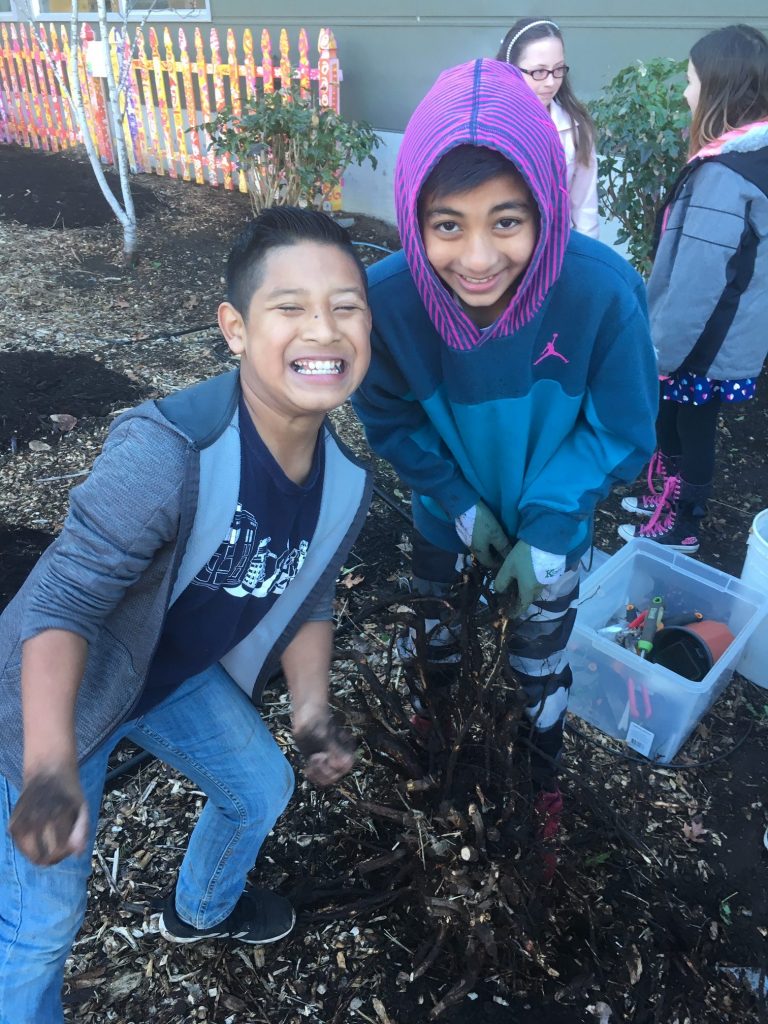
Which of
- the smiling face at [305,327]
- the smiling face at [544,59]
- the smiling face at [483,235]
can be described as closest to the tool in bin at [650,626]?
the smiling face at [483,235]

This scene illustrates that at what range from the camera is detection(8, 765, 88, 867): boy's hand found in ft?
3.62

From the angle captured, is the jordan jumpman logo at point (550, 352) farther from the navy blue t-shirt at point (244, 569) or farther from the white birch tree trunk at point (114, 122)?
the white birch tree trunk at point (114, 122)

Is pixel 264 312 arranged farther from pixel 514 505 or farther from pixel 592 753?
pixel 592 753

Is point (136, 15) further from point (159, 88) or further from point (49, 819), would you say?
point (49, 819)

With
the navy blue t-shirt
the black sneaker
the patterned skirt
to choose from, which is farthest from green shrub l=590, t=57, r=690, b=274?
the black sneaker

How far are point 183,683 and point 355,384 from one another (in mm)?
705

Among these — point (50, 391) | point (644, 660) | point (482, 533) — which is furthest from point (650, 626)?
point (50, 391)

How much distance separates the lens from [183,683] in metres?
1.56

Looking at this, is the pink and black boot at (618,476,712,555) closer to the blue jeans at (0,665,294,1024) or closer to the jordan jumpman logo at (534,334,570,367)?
the jordan jumpman logo at (534,334,570,367)

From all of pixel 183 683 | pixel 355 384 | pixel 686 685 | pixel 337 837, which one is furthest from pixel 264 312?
pixel 686 685

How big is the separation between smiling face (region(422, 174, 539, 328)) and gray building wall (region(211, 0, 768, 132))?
14.6ft

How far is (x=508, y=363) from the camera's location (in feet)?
5.28

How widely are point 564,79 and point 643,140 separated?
1.91 ft

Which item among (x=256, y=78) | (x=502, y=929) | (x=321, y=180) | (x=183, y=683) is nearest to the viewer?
(x=183, y=683)
